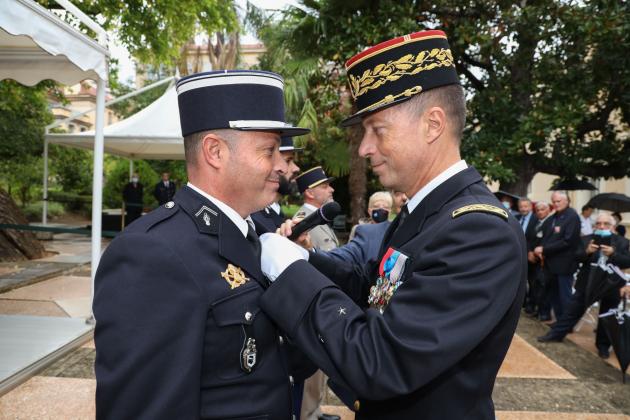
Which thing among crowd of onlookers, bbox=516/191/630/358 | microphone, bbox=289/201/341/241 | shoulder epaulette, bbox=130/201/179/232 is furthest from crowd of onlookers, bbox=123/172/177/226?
shoulder epaulette, bbox=130/201/179/232

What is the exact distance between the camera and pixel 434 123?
1.75 metres

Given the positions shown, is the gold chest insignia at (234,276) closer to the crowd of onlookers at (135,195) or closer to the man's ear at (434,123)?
the man's ear at (434,123)

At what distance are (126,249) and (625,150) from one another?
14.0 meters

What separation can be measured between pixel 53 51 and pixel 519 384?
17.6 ft

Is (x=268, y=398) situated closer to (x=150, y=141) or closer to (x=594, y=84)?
(x=150, y=141)

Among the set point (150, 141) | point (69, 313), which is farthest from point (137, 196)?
point (69, 313)

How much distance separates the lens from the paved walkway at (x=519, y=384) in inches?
155

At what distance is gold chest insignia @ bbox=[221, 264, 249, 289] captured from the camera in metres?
1.61

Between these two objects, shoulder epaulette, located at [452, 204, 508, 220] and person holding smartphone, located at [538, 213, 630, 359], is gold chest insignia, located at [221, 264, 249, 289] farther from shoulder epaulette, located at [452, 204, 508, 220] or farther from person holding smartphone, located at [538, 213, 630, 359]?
person holding smartphone, located at [538, 213, 630, 359]

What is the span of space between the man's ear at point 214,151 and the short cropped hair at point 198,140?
16 millimetres

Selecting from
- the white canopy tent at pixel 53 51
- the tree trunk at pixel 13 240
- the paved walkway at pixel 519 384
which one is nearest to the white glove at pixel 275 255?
the paved walkway at pixel 519 384

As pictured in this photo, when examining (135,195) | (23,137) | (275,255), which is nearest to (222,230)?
(275,255)

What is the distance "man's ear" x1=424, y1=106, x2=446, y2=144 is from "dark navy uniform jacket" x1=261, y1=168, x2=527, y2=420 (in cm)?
24

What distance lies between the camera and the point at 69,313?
6.22m
